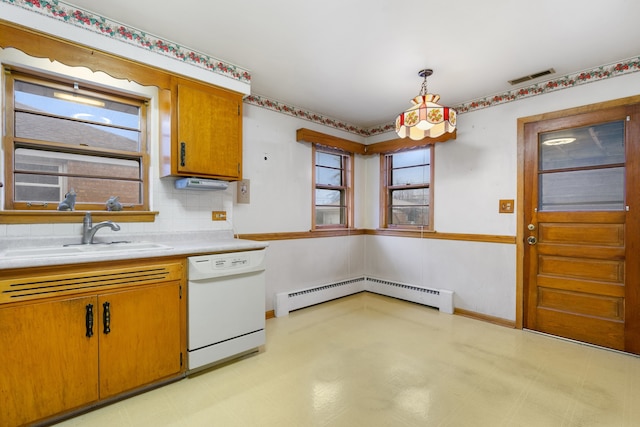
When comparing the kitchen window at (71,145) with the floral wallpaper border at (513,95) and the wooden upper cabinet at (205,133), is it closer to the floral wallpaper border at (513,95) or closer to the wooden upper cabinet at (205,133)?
the wooden upper cabinet at (205,133)

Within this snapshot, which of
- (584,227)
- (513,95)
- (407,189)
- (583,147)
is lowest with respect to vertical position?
(584,227)

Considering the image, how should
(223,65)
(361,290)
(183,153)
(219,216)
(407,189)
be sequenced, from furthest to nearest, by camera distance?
(361,290), (407,189), (219,216), (223,65), (183,153)

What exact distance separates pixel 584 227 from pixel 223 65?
3.67 meters

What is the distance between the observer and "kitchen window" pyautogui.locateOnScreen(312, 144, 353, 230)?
4246mm

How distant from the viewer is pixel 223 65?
2.72m

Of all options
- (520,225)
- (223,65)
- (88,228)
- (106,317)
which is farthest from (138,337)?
(520,225)

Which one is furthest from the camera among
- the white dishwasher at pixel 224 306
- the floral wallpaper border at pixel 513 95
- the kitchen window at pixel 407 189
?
the kitchen window at pixel 407 189

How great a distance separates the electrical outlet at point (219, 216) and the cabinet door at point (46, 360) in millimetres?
1270

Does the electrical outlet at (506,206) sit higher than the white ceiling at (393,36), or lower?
lower

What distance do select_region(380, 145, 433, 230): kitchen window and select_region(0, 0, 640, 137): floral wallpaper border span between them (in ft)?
2.74

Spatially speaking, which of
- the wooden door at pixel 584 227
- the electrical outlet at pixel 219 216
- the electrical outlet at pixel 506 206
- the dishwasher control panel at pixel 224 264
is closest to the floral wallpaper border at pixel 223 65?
the wooden door at pixel 584 227

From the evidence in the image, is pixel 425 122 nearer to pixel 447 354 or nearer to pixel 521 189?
pixel 521 189

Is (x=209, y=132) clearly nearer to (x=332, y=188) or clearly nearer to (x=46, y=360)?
(x=46, y=360)

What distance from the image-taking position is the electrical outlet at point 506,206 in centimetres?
325
